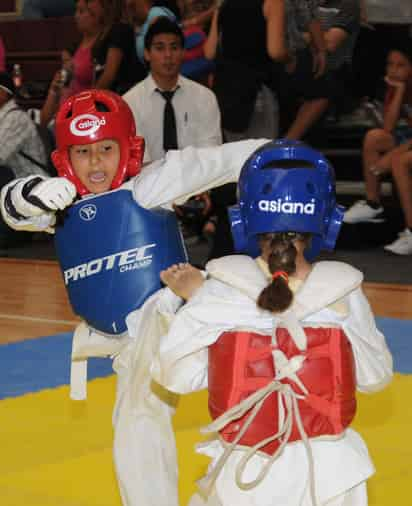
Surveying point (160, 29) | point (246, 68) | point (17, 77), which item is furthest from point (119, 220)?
point (17, 77)

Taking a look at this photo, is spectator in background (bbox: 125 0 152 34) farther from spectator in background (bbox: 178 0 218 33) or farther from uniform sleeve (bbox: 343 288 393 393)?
uniform sleeve (bbox: 343 288 393 393)

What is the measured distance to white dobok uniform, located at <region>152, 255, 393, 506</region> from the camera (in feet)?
8.22

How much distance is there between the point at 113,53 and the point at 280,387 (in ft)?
23.8

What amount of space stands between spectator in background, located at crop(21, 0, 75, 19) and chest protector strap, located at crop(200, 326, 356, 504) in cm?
1190

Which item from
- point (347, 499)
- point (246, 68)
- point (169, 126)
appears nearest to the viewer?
point (347, 499)

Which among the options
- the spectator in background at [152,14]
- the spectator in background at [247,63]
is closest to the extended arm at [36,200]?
the spectator in background at [152,14]

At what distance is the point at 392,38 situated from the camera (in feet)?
29.6

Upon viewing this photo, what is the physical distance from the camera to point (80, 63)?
9844 millimetres

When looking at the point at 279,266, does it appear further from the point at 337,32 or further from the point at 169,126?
the point at 337,32

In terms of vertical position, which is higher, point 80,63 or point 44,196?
point 44,196

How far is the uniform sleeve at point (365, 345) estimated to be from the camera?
8.41 feet

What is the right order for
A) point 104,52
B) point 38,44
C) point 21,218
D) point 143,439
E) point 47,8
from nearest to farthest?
point 143,439
point 21,218
point 104,52
point 38,44
point 47,8

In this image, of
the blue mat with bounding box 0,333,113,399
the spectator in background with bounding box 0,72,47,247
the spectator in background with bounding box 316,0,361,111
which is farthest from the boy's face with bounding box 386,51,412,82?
the blue mat with bounding box 0,333,113,399

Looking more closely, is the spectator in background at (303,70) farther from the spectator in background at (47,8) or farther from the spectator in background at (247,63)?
the spectator in background at (47,8)
